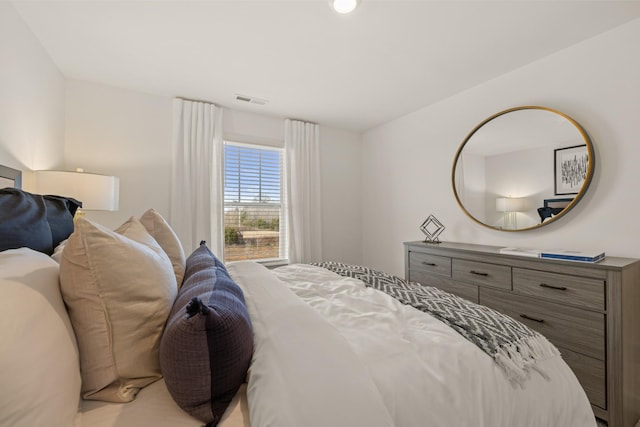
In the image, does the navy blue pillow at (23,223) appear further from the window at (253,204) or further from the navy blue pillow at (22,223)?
the window at (253,204)

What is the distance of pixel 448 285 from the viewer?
241 cm

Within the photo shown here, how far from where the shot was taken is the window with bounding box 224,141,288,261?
331cm

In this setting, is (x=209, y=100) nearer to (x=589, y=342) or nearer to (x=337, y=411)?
(x=337, y=411)

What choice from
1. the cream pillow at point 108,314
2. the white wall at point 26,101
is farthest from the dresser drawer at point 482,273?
the white wall at point 26,101

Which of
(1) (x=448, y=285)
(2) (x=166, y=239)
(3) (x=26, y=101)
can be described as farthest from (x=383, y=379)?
(3) (x=26, y=101)

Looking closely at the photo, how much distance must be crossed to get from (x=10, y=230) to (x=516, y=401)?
1.71 metres

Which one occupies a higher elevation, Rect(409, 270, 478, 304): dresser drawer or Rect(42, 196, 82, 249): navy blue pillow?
Rect(42, 196, 82, 249): navy blue pillow

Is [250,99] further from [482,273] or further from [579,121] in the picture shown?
[579,121]

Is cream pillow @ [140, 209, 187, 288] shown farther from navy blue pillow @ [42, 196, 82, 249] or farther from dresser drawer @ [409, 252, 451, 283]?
dresser drawer @ [409, 252, 451, 283]

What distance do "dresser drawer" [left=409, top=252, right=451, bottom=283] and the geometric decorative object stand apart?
28 cm

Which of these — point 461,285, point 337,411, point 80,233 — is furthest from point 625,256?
point 80,233

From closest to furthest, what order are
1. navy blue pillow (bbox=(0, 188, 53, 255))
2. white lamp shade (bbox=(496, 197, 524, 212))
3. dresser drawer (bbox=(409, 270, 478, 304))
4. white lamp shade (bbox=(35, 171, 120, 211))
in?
navy blue pillow (bbox=(0, 188, 53, 255)) < white lamp shade (bbox=(35, 171, 120, 211)) < dresser drawer (bbox=(409, 270, 478, 304)) < white lamp shade (bbox=(496, 197, 524, 212))

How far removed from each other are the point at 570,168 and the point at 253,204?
10.2 feet

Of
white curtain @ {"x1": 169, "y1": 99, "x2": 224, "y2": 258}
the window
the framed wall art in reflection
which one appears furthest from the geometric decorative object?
white curtain @ {"x1": 169, "y1": 99, "x2": 224, "y2": 258}
